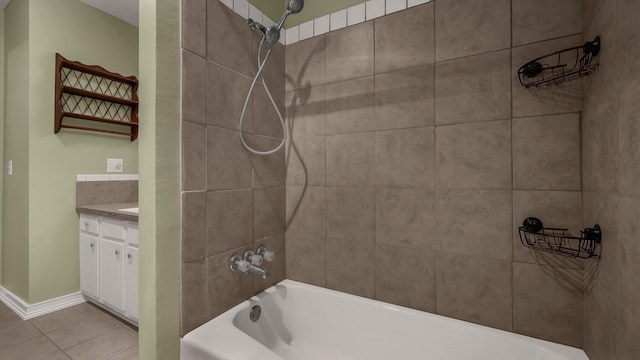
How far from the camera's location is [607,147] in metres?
0.83

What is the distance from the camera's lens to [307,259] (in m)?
1.62

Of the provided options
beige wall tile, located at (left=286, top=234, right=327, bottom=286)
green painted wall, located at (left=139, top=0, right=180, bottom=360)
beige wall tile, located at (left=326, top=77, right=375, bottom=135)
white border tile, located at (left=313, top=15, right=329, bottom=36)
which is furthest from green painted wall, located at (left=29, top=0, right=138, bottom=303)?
beige wall tile, located at (left=326, top=77, right=375, bottom=135)

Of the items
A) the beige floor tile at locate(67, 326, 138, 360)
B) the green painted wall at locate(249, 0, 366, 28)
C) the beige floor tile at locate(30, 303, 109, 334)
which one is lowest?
the beige floor tile at locate(67, 326, 138, 360)

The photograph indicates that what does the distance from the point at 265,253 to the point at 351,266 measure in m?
0.47

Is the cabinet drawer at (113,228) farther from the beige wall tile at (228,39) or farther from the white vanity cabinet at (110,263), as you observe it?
the beige wall tile at (228,39)

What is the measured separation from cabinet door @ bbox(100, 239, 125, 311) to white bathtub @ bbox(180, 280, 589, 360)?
1.17 meters

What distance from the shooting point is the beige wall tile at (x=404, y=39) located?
128 cm

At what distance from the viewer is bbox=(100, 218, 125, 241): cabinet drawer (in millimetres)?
1906

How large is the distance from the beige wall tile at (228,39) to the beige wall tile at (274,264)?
3.05 ft

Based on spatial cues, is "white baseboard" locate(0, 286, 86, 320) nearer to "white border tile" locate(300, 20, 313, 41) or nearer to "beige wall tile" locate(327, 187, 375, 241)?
"beige wall tile" locate(327, 187, 375, 241)

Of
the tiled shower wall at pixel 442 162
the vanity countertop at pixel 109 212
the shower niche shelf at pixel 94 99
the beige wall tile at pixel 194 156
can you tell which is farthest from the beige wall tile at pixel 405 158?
the shower niche shelf at pixel 94 99

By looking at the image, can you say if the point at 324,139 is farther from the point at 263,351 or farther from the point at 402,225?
the point at 263,351

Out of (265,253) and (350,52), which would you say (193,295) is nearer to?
(265,253)

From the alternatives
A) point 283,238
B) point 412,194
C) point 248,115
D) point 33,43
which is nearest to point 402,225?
point 412,194
